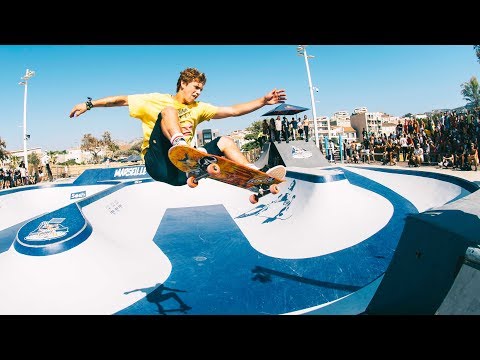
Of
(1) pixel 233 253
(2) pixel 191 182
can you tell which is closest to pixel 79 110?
(2) pixel 191 182

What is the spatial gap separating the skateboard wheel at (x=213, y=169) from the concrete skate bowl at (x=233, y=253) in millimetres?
2401

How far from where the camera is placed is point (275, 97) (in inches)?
176

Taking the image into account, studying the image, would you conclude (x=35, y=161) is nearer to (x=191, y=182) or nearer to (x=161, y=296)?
(x=161, y=296)

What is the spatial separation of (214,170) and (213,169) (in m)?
0.02

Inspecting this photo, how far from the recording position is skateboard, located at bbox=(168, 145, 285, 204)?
13.8ft

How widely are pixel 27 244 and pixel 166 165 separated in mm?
3957

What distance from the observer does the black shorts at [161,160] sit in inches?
173

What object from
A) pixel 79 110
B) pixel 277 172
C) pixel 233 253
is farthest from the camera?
pixel 233 253

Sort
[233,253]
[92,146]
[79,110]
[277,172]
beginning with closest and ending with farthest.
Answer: [79,110]
[277,172]
[233,253]
[92,146]

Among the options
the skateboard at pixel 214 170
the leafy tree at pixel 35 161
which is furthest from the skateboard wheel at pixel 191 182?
the leafy tree at pixel 35 161

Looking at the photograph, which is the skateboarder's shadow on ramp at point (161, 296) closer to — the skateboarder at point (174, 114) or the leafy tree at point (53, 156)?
the skateboarder at point (174, 114)

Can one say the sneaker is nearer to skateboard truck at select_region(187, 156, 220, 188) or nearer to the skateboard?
the skateboard
